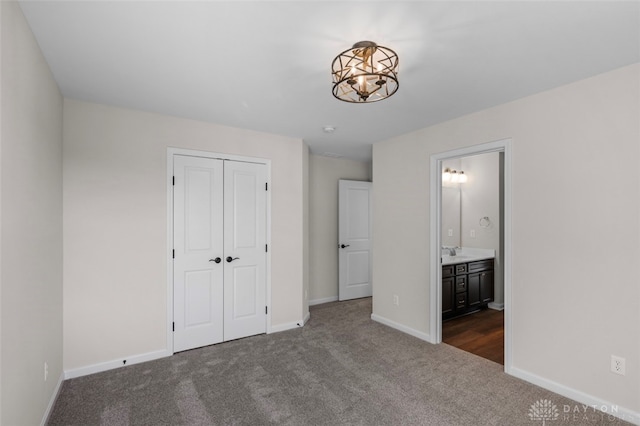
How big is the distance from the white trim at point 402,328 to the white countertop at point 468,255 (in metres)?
1.01

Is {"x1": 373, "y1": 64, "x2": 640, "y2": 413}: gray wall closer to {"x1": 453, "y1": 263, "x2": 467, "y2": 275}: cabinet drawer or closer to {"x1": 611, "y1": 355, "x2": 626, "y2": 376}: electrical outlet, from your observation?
{"x1": 611, "y1": 355, "x2": 626, "y2": 376}: electrical outlet

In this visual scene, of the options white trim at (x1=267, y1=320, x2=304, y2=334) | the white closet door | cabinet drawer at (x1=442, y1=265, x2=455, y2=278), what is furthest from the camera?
cabinet drawer at (x1=442, y1=265, x2=455, y2=278)

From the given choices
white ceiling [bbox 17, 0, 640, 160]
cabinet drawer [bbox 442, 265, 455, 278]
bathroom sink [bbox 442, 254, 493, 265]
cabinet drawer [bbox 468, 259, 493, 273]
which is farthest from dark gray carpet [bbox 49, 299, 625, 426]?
white ceiling [bbox 17, 0, 640, 160]

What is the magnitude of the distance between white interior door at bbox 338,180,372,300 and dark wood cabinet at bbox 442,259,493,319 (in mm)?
1573

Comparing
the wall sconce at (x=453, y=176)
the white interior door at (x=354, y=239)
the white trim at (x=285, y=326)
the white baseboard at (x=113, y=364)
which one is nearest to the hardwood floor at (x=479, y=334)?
the white interior door at (x=354, y=239)

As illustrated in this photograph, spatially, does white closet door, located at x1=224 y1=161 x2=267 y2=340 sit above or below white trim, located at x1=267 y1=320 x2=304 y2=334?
above

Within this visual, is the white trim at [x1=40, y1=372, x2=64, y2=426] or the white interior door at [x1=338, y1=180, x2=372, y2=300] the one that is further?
the white interior door at [x1=338, y1=180, x2=372, y2=300]

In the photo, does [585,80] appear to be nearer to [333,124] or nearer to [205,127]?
[333,124]

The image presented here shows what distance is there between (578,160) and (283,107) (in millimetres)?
2502

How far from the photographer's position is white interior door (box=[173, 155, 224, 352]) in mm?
3238

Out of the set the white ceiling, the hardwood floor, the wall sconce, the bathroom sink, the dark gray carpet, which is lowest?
the hardwood floor

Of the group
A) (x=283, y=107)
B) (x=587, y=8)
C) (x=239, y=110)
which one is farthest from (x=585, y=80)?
(x=239, y=110)

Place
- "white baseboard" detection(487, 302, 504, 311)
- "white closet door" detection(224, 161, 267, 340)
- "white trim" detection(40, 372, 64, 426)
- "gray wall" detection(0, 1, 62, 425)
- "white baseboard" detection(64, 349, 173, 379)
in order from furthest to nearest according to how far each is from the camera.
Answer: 1. "white baseboard" detection(487, 302, 504, 311)
2. "white closet door" detection(224, 161, 267, 340)
3. "white baseboard" detection(64, 349, 173, 379)
4. "white trim" detection(40, 372, 64, 426)
5. "gray wall" detection(0, 1, 62, 425)

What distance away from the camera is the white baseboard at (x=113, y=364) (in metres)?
2.72
